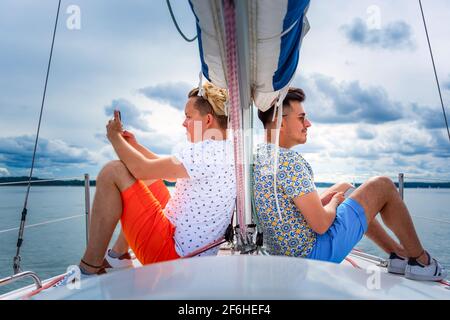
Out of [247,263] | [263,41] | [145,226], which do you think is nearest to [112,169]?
[145,226]

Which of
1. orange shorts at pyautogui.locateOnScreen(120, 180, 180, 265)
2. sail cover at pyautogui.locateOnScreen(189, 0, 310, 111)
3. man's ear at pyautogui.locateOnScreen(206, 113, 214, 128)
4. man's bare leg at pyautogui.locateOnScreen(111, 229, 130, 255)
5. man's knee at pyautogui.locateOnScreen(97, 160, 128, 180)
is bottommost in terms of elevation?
man's bare leg at pyautogui.locateOnScreen(111, 229, 130, 255)

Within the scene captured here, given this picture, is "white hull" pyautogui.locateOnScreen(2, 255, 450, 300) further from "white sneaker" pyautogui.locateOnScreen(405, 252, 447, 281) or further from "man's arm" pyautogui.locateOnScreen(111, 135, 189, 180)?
"white sneaker" pyautogui.locateOnScreen(405, 252, 447, 281)

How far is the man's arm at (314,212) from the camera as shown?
1.09 meters

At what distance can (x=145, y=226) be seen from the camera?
111 cm

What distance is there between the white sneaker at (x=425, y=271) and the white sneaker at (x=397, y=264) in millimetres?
77

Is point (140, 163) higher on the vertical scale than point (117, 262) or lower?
higher

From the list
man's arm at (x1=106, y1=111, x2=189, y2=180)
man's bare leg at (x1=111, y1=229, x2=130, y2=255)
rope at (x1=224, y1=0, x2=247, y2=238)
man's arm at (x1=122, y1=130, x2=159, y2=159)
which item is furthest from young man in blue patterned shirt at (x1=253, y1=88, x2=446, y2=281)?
man's bare leg at (x1=111, y1=229, x2=130, y2=255)

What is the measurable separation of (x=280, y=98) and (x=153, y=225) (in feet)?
1.84

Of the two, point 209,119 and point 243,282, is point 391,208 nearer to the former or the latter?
point 209,119

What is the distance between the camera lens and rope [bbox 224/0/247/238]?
69cm

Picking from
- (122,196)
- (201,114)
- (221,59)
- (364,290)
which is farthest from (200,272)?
(201,114)

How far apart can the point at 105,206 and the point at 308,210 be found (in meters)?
0.62
